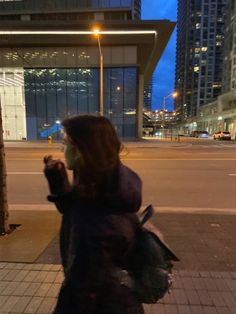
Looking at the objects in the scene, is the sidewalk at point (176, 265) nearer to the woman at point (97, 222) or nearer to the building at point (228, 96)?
the woman at point (97, 222)

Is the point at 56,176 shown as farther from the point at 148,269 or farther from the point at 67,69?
the point at 67,69

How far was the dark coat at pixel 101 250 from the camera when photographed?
1.39 meters

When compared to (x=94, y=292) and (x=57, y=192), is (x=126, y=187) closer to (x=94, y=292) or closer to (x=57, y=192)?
(x=57, y=192)

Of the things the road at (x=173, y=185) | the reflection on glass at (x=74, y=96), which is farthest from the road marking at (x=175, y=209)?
the reflection on glass at (x=74, y=96)

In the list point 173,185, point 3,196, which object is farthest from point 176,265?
point 173,185

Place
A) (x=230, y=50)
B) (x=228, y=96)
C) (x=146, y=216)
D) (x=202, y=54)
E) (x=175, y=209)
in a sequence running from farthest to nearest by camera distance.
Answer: (x=202, y=54)
(x=230, y=50)
(x=228, y=96)
(x=175, y=209)
(x=146, y=216)

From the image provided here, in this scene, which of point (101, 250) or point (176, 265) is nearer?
point (101, 250)

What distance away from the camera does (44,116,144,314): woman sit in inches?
55.0

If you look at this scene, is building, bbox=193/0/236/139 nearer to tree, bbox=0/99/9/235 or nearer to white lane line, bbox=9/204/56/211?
white lane line, bbox=9/204/56/211

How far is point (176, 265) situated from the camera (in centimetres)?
388

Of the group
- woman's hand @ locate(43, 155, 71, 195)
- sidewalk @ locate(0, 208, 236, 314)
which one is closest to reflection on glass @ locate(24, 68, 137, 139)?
sidewalk @ locate(0, 208, 236, 314)

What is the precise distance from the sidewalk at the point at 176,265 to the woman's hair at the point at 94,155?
76.3 inches

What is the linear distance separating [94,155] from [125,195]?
0.23m

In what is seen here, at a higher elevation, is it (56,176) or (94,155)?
(94,155)
